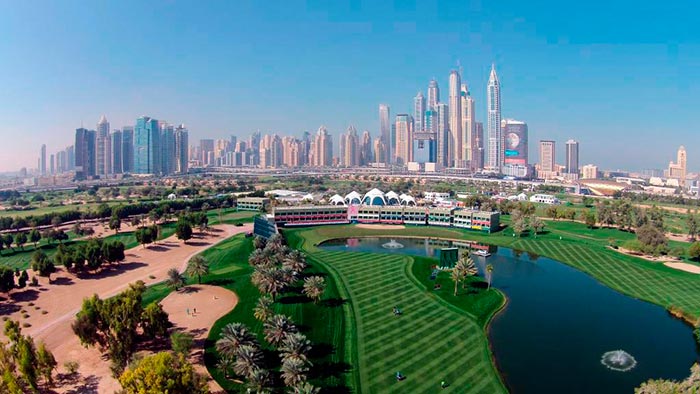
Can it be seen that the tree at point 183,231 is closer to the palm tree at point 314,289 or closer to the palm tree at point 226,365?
the palm tree at point 314,289

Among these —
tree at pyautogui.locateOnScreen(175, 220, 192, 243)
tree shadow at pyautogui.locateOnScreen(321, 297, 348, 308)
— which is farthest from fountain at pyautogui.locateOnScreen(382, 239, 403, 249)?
tree at pyautogui.locateOnScreen(175, 220, 192, 243)

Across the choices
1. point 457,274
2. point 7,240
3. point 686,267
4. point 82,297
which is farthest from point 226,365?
point 686,267

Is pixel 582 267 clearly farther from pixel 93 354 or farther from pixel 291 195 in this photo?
pixel 291 195

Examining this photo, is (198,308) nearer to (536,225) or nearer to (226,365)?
(226,365)

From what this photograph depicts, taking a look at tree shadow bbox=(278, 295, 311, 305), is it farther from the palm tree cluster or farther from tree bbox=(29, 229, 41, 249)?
tree bbox=(29, 229, 41, 249)

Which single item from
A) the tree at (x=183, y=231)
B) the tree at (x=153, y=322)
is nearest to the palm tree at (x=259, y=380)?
the tree at (x=153, y=322)
